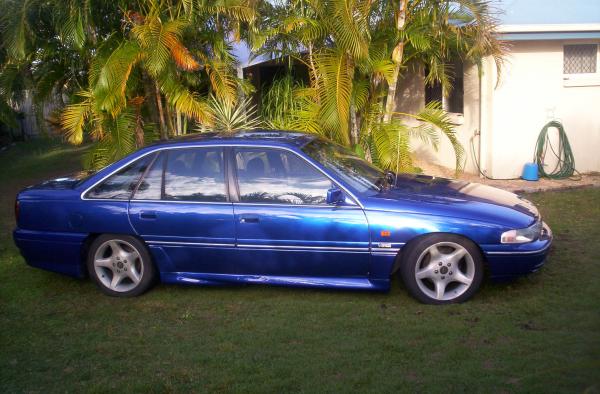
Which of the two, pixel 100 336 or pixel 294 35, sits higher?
pixel 294 35

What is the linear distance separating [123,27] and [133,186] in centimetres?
393

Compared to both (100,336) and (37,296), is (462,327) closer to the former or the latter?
(100,336)

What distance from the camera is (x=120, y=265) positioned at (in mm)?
6414

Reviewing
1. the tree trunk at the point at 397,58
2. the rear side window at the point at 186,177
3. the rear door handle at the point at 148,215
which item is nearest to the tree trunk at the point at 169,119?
the tree trunk at the point at 397,58

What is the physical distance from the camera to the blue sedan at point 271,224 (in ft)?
18.9

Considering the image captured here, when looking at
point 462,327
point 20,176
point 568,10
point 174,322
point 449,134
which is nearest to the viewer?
point 462,327

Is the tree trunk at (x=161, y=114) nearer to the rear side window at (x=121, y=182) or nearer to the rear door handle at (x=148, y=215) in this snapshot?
the rear side window at (x=121, y=182)

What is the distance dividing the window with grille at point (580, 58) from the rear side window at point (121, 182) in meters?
7.70

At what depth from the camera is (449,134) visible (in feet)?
31.9

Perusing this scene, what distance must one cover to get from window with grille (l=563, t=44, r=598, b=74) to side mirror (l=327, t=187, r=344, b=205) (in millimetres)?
6999

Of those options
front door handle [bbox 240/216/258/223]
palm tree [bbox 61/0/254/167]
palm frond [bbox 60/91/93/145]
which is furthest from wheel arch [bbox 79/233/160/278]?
palm frond [bbox 60/91/93/145]

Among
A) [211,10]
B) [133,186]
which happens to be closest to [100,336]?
[133,186]

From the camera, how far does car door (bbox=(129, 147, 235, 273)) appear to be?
6094 millimetres

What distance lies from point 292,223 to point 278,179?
44 cm
